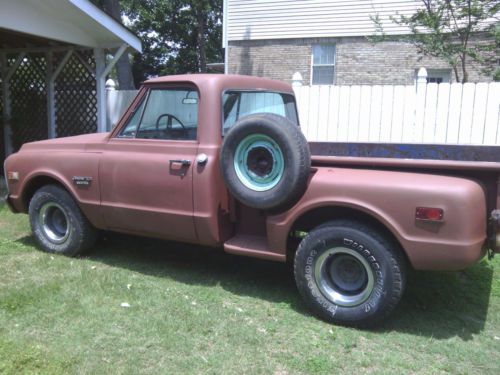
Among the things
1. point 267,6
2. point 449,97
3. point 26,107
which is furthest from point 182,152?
point 267,6

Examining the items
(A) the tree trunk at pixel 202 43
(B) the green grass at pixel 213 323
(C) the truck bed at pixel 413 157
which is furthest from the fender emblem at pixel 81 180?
(A) the tree trunk at pixel 202 43

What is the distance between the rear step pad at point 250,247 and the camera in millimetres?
3959

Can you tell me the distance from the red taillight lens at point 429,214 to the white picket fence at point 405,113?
14.9ft

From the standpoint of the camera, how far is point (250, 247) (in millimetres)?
4074

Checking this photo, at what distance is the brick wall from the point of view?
43.6 feet

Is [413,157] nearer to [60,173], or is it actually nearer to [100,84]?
[60,173]

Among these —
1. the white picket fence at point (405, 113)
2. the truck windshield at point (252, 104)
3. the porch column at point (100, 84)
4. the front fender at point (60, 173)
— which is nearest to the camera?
the truck windshield at point (252, 104)

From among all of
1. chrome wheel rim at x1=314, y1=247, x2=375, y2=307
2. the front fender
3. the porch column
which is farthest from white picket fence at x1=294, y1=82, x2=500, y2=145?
the front fender

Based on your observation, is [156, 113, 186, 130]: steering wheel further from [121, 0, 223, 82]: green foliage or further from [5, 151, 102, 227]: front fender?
[121, 0, 223, 82]: green foliage

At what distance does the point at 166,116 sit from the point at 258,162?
111 centimetres

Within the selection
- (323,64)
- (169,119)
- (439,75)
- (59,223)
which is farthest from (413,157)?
(323,64)

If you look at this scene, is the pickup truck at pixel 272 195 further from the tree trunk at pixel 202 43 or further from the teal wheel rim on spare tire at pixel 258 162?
the tree trunk at pixel 202 43

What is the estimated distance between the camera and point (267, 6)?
14.5 meters

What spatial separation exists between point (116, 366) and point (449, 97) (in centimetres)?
651
